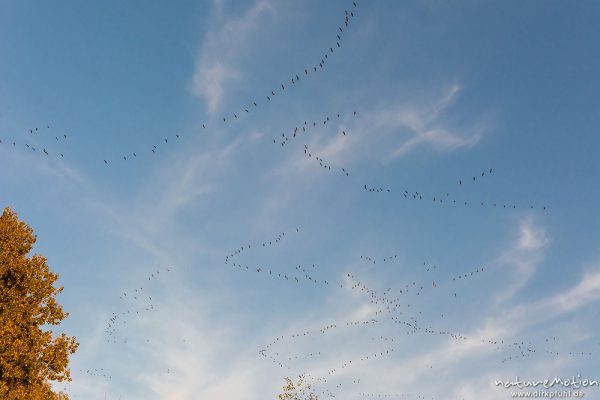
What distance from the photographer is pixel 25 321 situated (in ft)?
76.3

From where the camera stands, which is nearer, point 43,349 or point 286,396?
point 43,349

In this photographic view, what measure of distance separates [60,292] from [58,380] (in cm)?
470

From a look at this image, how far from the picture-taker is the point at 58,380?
23.1 metres

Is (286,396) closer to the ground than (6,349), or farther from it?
farther from it

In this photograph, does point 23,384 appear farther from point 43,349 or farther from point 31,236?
point 31,236

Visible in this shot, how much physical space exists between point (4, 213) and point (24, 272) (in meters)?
4.05

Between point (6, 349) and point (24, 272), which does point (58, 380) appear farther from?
point (24, 272)

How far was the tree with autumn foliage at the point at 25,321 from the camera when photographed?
70.4 feet

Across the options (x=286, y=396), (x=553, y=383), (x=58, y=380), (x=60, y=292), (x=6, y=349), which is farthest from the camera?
(x=286, y=396)

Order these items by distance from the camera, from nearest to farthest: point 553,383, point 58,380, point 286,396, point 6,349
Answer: point 6,349
point 58,380
point 553,383
point 286,396

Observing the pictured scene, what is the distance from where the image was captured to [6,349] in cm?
2139

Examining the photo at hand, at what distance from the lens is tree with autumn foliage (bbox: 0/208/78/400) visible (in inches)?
845

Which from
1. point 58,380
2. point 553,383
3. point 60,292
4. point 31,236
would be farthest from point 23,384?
point 553,383

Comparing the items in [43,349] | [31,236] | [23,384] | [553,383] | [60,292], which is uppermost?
[553,383]
